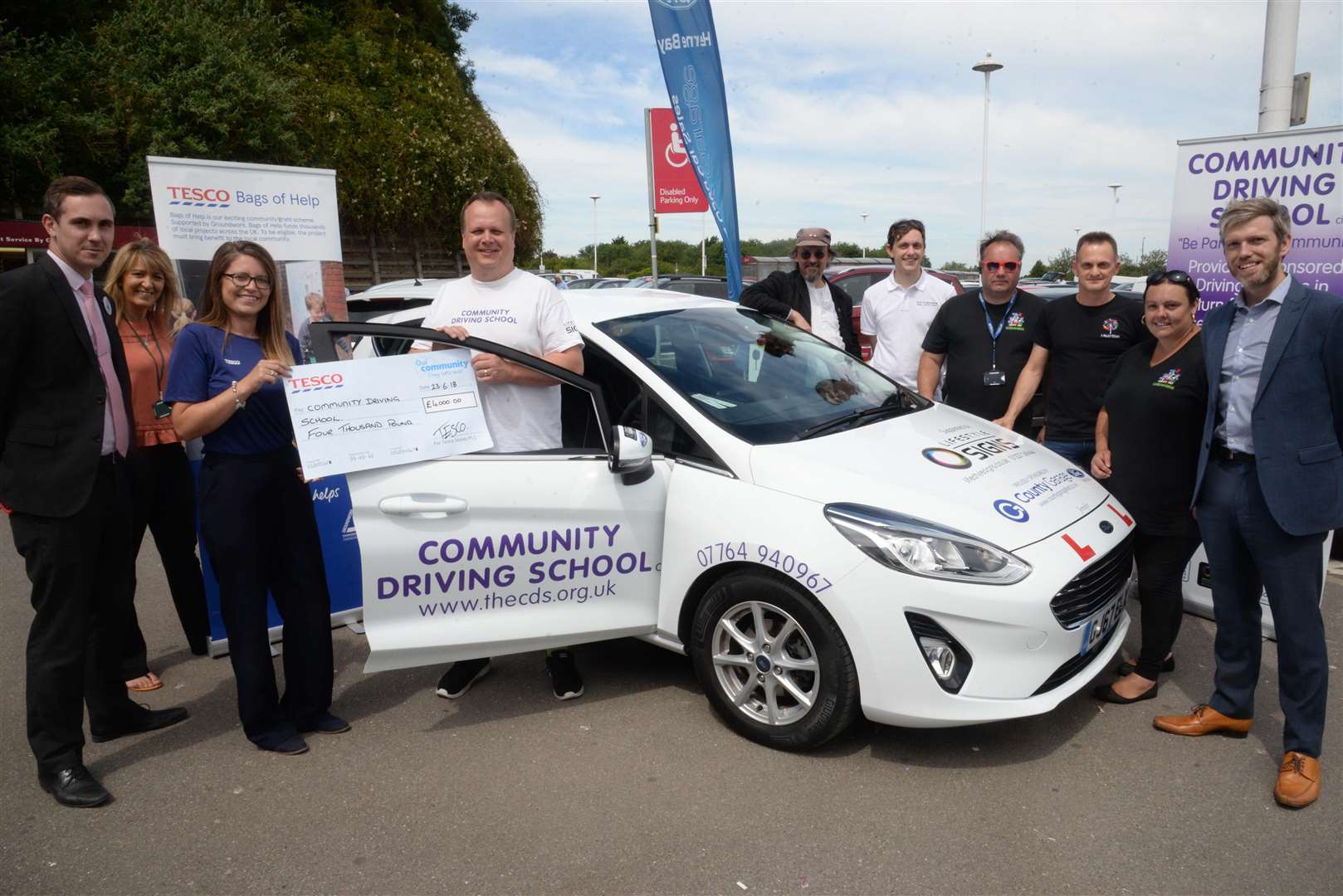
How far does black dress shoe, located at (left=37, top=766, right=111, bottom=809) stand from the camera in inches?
123

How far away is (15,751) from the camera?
→ 351 centimetres

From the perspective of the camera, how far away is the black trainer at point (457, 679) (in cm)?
394

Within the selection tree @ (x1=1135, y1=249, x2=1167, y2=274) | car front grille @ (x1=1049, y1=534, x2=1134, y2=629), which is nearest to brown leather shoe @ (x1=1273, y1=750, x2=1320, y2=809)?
car front grille @ (x1=1049, y1=534, x2=1134, y2=629)

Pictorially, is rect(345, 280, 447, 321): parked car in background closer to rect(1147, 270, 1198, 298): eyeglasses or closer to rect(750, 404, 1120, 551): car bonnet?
rect(750, 404, 1120, 551): car bonnet

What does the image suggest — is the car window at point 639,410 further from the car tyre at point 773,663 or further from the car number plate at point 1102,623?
the car number plate at point 1102,623

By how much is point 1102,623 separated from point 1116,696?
577mm

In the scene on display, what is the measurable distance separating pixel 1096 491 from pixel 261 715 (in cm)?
340

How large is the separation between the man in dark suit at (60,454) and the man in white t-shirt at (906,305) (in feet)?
12.9

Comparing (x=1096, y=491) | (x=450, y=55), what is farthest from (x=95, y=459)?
(x=450, y=55)

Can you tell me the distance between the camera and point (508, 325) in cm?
364

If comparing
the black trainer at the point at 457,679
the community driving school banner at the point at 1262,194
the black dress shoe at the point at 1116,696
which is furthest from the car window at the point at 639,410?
the community driving school banner at the point at 1262,194

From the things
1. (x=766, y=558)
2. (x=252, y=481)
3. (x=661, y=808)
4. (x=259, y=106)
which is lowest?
(x=661, y=808)

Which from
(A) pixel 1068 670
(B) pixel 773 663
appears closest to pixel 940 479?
(A) pixel 1068 670

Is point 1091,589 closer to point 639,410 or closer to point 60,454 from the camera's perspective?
point 639,410
